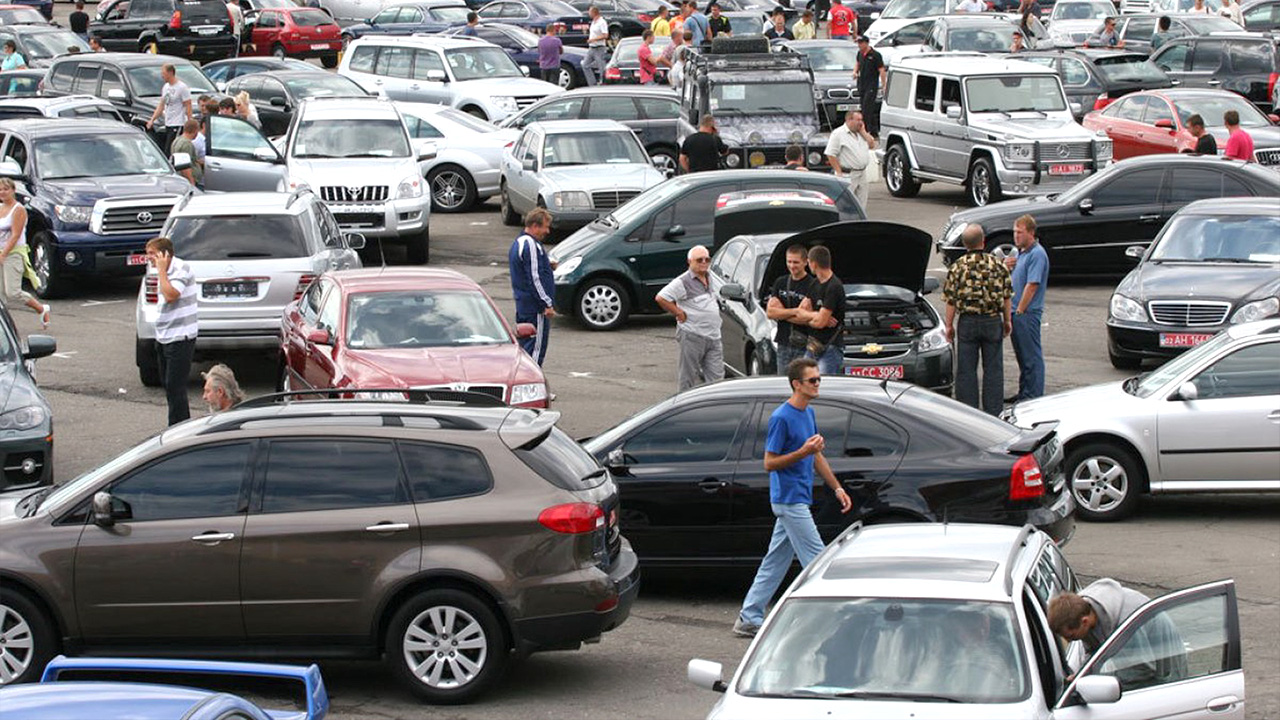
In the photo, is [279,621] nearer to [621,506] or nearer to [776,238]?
[621,506]

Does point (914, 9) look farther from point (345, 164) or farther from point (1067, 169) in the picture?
point (345, 164)

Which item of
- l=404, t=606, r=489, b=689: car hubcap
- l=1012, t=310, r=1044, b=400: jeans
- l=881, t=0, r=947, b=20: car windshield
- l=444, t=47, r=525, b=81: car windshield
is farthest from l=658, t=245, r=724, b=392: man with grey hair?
l=881, t=0, r=947, b=20: car windshield

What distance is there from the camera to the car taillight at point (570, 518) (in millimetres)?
10016

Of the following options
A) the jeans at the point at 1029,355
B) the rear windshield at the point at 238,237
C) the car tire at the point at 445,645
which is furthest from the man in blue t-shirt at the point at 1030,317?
the car tire at the point at 445,645

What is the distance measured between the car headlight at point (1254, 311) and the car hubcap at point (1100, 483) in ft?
14.2

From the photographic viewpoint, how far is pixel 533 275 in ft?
55.7

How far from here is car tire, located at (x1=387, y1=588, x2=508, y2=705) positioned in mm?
10062

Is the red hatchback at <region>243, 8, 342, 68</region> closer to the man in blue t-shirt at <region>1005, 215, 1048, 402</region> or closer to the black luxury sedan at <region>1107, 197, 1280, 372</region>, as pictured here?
the black luxury sedan at <region>1107, 197, 1280, 372</region>

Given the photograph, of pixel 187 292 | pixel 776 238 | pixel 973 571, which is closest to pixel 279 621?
pixel 973 571

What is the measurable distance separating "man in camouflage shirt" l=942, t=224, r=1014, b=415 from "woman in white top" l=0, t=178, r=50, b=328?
9.41 meters

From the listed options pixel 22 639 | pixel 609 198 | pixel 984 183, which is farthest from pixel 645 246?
pixel 22 639

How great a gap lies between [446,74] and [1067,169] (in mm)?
12150

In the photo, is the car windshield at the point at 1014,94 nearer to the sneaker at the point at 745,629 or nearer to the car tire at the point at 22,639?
the sneaker at the point at 745,629

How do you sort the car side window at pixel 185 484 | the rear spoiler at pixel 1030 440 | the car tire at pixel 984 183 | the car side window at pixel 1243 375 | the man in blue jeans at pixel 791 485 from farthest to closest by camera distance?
the car tire at pixel 984 183
the car side window at pixel 1243 375
the rear spoiler at pixel 1030 440
the man in blue jeans at pixel 791 485
the car side window at pixel 185 484
